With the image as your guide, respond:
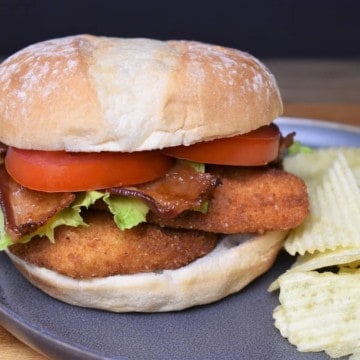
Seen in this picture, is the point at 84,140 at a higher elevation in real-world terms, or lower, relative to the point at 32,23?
higher

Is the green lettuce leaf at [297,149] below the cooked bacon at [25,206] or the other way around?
below

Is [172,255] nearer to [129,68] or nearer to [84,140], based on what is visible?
[84,140]

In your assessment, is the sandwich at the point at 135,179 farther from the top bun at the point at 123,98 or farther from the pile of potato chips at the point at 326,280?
the pile of potato chips at the point at 326,280

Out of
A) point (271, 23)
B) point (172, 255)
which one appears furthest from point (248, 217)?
point (271, 23)

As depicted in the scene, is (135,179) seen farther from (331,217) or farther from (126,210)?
(331,217)

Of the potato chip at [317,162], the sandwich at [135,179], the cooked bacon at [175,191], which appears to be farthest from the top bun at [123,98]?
the potato chip at [317,162]

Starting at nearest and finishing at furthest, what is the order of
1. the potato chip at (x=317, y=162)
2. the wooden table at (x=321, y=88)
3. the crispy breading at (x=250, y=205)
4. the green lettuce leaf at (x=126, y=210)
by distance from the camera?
the green lettuce leaf at (x=126, y=210), the crispy breading at (x=250, y=205), the potato chip at (x=317, y=162), the wooden table at (x=321, y=88)

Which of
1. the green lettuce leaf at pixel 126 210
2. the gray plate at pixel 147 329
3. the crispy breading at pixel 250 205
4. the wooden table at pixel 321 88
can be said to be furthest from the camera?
the wooden table at pixel 321 88

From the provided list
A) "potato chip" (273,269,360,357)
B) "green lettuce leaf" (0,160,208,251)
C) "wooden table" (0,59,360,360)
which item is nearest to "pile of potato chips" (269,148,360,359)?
"potato chip" (273,269,360,357)
